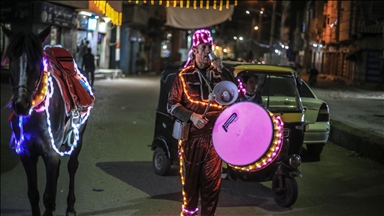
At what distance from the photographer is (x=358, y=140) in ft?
33.2

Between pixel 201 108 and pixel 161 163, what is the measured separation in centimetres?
365

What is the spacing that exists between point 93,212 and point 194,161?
212 cm

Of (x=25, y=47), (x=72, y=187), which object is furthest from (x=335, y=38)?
(x=25, y=47)

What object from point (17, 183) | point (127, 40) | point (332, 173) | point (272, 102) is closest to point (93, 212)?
point (17, 183)

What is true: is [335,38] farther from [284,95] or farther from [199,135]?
[199,135]

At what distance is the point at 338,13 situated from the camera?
138 feet

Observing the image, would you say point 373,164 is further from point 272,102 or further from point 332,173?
point 272,102

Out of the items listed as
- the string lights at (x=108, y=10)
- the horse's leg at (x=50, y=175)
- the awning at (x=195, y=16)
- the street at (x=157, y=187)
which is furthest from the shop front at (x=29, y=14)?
the horse's leg at (x=50, y=175)

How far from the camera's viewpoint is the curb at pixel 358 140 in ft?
30.5

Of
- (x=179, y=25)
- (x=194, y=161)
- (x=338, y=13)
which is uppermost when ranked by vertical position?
(x=338, y=13)

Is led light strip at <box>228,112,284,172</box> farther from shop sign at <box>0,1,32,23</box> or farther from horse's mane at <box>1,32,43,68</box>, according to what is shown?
shop sign at <box>0,1,32,23</box>

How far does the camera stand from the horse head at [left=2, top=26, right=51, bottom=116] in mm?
4609

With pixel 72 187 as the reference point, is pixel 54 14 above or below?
above

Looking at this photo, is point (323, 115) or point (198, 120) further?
point (323, 115)
